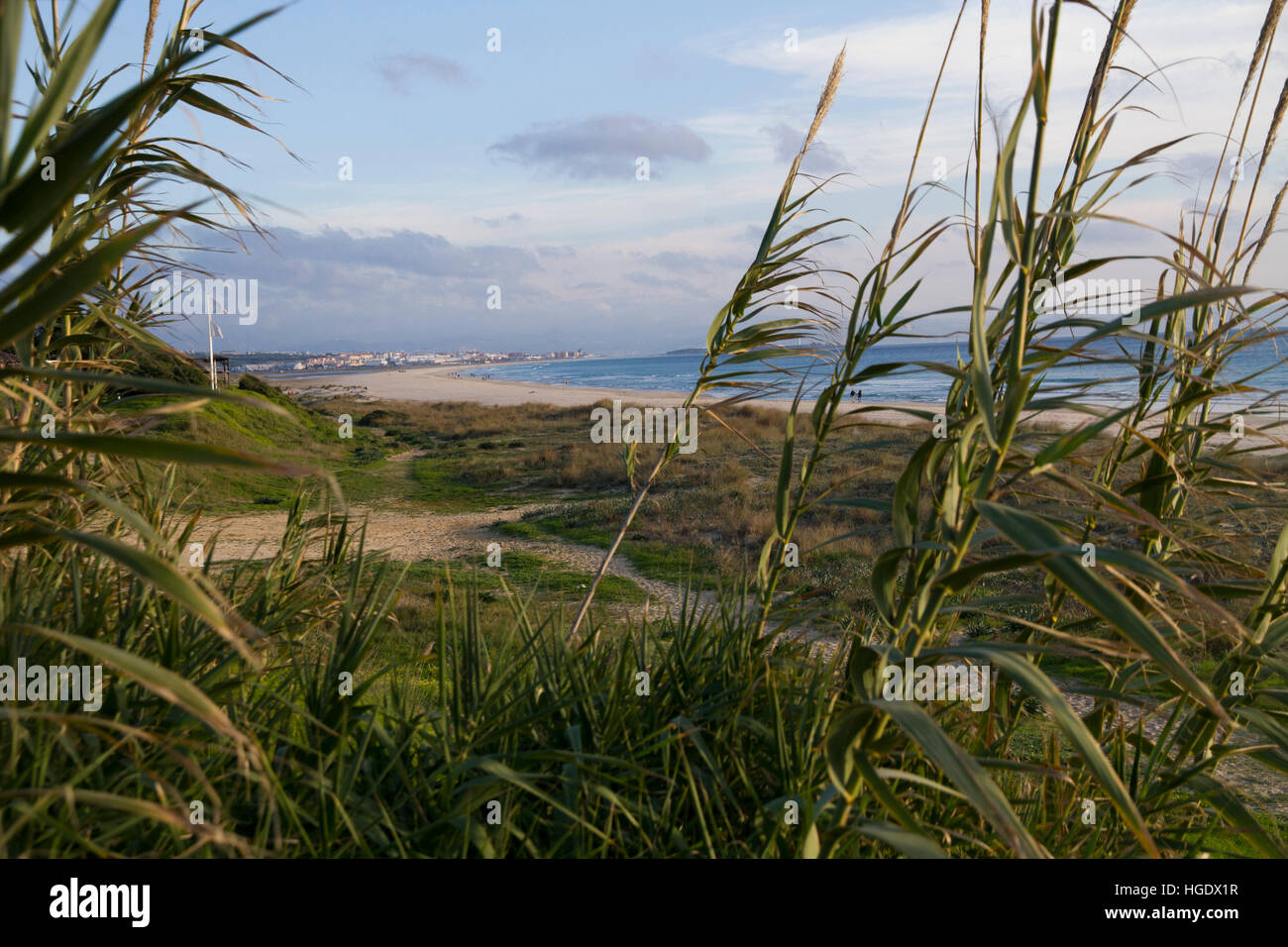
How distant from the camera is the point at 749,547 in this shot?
1112cm

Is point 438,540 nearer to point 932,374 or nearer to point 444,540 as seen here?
point 444,540

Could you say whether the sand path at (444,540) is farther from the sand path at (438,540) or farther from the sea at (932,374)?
the sea at (932,374)

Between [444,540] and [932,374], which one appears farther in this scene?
[932,374]

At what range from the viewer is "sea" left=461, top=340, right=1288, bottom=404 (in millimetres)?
1531

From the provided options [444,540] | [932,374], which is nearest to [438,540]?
[444,540]

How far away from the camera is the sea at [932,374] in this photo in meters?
1.53

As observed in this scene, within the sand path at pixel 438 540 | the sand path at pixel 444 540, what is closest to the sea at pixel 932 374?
the sand path at pixel 444 540

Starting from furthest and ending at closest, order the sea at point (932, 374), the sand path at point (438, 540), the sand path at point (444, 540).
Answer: the sand path at point (438, 540) < the sand path at point (444, 540) < the sea at point (932, 374)

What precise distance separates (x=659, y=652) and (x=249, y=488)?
48.7 feet

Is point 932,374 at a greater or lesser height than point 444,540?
greater

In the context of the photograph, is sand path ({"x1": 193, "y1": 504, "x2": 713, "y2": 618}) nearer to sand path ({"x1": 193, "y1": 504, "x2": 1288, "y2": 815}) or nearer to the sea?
sand path ({"x1": 193, "y1": 504, "x2": 1288, "y2": 815})

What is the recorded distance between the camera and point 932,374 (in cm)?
4650
